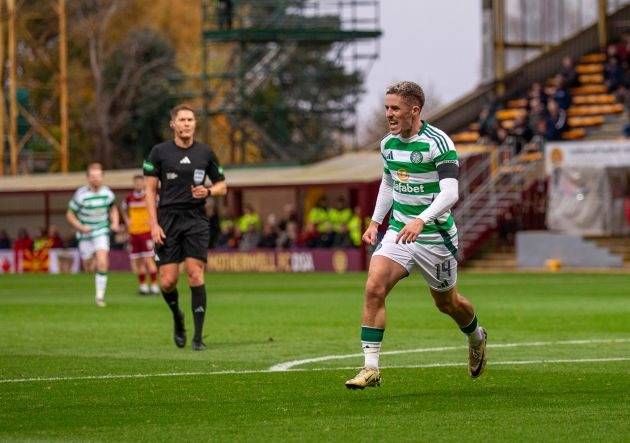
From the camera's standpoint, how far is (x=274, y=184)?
156 feet

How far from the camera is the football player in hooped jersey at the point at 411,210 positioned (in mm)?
11859

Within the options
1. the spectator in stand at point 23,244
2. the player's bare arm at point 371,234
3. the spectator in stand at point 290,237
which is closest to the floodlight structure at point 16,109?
the spectator in stand at point 23,244

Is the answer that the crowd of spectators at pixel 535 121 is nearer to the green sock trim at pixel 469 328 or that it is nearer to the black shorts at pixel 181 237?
the black shorts at pixel 181 237

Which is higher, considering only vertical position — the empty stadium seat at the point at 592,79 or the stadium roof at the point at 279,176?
the empty stadium seat at the point at 592,79

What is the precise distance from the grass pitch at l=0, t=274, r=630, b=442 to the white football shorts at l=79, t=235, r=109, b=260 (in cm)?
108

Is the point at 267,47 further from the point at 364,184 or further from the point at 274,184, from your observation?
Answer: the point at 364,184

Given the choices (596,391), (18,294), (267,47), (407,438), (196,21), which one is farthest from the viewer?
(196,21)

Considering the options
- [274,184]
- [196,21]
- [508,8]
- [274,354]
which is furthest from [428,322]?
[196,21]

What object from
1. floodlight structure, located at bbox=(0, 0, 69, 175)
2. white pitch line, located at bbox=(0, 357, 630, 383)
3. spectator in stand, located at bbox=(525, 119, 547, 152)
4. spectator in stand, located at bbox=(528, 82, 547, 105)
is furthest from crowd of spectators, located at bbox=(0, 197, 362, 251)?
white pitch line, located at bbox=(0, 357, 630, 383)

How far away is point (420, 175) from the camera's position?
39.6 feet

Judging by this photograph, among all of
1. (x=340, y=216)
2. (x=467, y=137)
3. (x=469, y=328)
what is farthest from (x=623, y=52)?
(x=469, y=328)

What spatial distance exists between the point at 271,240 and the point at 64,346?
1108 inches

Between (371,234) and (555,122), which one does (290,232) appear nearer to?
(555,122)

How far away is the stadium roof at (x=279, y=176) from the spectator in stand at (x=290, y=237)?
1679mm
